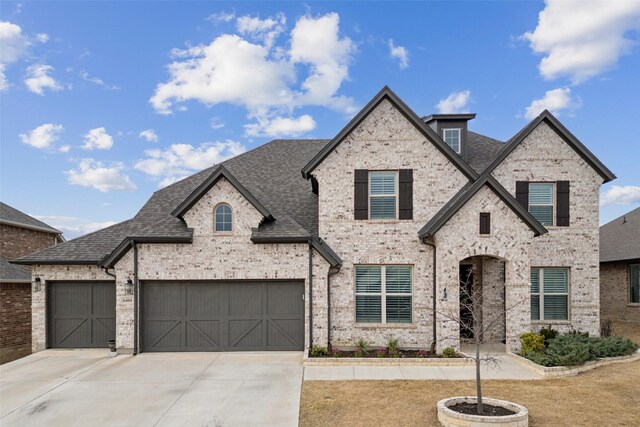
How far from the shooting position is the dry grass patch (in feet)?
27.4

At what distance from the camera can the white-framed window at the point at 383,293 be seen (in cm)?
1405

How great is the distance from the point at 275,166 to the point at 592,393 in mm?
13752

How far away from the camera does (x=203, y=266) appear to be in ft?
45.1

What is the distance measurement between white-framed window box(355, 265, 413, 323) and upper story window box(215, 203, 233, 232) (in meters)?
4.48

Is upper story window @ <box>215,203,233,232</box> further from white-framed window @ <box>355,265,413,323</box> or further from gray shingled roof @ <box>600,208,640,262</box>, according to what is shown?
gray shingled roof @ <box>600,208,640,262</box>

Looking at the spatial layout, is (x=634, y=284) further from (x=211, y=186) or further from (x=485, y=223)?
(x=211, y=186)

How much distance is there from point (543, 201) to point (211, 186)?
1166cm

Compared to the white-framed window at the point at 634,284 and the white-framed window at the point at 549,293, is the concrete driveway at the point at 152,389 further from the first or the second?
the white-framed window at the point at 634,284

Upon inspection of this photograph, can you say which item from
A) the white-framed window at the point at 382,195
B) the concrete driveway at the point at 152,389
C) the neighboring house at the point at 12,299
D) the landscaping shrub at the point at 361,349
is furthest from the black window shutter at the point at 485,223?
the neighboring house at the point at 12,299

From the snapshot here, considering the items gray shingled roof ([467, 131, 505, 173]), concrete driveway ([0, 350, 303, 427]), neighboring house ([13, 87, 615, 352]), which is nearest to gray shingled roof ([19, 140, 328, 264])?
neighboring house ([13, 87, 615, 352])

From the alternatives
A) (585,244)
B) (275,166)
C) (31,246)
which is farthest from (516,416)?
(31,246)

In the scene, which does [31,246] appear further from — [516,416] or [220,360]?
[516,416]

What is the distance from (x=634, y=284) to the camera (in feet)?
70.7

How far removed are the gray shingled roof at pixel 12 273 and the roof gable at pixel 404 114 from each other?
12.5 meters
